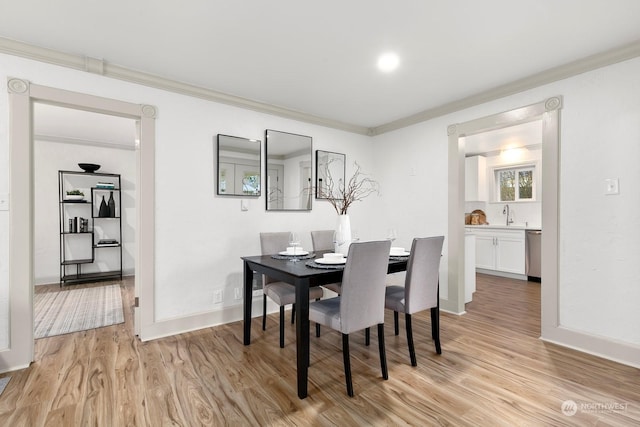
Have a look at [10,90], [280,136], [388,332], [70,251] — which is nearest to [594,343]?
[388,332]

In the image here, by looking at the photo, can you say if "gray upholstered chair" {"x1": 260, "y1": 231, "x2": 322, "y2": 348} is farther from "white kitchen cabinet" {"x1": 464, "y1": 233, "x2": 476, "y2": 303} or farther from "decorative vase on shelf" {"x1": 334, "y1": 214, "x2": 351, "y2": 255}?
"white kitchen cabinet" {"x1": 464, "y1": 233, "x2": 476, "y2": 303}

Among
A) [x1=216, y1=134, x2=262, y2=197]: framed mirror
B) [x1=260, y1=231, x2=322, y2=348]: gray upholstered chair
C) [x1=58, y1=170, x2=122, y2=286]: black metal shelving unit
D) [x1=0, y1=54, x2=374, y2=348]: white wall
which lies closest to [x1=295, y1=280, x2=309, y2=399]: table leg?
[x1=260, y1=231, x2=322, y2=348]: gray upholstered chair

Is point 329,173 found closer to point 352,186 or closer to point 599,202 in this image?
point 352,186

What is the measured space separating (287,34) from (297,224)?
2.10 m

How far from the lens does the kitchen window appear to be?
5.60 metres

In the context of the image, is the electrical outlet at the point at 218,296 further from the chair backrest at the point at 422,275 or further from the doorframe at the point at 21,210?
the chair backrest at the point at 422,275

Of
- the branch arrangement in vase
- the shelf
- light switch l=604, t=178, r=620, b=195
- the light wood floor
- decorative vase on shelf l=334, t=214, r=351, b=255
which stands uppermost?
the branch arrangement in vase

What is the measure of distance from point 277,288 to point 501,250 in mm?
4340

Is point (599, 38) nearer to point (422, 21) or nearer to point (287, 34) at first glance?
point (422, 21)

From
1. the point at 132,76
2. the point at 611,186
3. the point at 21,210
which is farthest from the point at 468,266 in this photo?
the point at 21,210

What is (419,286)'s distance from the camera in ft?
7.67

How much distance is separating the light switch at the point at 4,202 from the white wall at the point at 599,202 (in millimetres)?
4176

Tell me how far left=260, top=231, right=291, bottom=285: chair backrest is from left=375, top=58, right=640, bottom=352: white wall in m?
2.47

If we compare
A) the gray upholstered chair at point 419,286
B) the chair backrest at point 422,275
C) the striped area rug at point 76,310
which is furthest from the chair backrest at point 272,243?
the striped area rug at point 76,310
